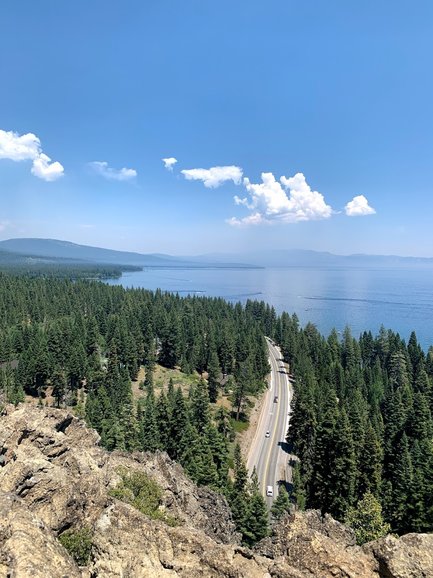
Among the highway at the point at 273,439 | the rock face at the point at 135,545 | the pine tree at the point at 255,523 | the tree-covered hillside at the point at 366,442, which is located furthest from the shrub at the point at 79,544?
the highway at the point at 273,439

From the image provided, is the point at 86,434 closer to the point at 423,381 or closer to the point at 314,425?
the point at 314,425

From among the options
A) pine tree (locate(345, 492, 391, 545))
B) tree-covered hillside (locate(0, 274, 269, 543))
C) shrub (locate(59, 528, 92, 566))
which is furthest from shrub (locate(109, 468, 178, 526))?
pine tree (locate(345, 492, 391, 545))

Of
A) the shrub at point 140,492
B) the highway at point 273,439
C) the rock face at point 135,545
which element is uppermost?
the rock face at point 135,545

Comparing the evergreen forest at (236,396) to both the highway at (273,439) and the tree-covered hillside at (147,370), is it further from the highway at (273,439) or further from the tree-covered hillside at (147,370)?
the highway at (273,439)

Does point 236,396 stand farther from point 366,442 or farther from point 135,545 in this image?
Result: point 135,545

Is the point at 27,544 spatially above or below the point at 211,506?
above

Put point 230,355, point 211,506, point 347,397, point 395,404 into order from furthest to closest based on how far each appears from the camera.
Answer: point 230,355
point 347,397
point 395,404
point 211,506

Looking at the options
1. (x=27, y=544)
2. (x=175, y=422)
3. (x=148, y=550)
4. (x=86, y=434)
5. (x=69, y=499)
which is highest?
(x=27, y=544)

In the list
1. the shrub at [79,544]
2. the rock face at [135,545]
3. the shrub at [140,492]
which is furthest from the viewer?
the shrub at [140,492]

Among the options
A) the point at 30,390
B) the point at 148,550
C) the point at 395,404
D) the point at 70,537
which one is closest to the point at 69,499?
the point at 70,537
